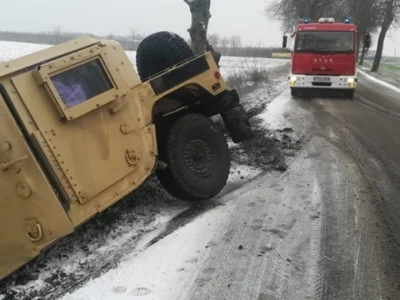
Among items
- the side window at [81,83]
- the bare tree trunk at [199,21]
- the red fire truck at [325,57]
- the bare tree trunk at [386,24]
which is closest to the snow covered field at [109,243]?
the side window at [81,83]

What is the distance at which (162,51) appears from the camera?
5.89 metres

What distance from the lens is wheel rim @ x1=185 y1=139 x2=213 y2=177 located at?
5.28 metres

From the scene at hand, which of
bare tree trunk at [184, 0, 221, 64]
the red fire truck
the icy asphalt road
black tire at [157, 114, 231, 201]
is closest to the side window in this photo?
black tire at [157, 114, 231, 201]

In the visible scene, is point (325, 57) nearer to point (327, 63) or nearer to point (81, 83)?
point (327, 63)

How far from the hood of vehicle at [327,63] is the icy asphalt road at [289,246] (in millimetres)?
9270

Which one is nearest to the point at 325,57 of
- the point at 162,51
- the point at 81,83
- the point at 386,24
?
the point at 162,51

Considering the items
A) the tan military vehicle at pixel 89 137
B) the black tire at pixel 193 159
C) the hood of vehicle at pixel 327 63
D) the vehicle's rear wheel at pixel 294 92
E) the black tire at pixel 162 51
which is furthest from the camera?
the vehicle's rear wheel at pixel 294 92

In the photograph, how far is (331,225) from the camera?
471 cm

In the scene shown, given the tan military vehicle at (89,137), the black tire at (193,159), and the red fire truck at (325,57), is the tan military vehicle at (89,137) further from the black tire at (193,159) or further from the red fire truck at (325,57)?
the red fire truck at (325,57)

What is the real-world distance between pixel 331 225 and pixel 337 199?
81cm

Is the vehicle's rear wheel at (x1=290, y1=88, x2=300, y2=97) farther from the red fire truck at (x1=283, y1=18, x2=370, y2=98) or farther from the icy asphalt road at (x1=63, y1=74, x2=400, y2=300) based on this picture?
the icy asphalt road at (x1=63, y1=74, x2=400, y2=300)

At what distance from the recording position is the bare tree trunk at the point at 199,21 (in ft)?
32.8

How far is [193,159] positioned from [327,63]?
1172 centimetres

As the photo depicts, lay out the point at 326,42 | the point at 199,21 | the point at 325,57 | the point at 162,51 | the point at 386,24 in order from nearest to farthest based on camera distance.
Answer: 1. the point at 162,51
2. the point at 199,21
3. the point at 325,57
4. the point at 326,42
5. the point at 386,24
